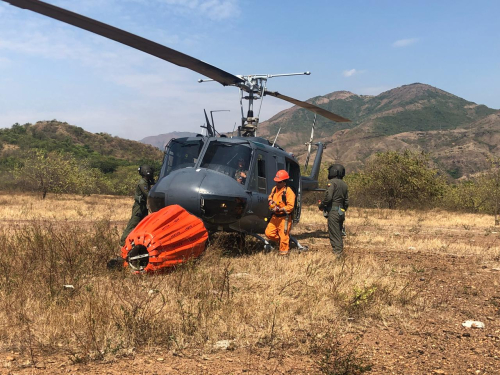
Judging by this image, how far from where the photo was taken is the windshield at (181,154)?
910cm

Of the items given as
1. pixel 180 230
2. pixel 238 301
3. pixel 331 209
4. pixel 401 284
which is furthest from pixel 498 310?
pixel 180 230

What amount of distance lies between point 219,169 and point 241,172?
18.2 inches

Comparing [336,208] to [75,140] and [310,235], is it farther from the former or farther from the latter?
[75,140]

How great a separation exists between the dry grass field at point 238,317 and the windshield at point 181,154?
7.08 feet

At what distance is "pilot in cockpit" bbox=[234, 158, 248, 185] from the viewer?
8.73 metres

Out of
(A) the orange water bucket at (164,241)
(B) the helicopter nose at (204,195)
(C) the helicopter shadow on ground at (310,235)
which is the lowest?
(C) the helicopter shadow on ground at (310,235)

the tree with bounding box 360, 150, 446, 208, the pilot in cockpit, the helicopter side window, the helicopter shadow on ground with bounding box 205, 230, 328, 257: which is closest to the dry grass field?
the helicopter shadow on ground with bounding box 205, 230, 328, 257

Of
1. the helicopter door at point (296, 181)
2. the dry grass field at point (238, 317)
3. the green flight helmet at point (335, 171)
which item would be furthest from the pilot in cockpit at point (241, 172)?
the helicopter door at point (296, 181)

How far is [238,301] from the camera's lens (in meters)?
5.30

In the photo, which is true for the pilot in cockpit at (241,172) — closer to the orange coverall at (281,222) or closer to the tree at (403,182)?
the orange coverall at (281,222)

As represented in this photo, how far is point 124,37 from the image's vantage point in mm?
6441

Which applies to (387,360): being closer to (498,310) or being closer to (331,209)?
(498,310)

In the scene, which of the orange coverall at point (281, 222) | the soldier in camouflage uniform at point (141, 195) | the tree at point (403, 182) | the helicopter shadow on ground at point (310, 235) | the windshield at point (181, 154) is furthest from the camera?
the tree at point (403, 182)

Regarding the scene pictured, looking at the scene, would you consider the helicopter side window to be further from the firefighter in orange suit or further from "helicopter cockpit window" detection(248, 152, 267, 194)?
the firefighter in orange suit
